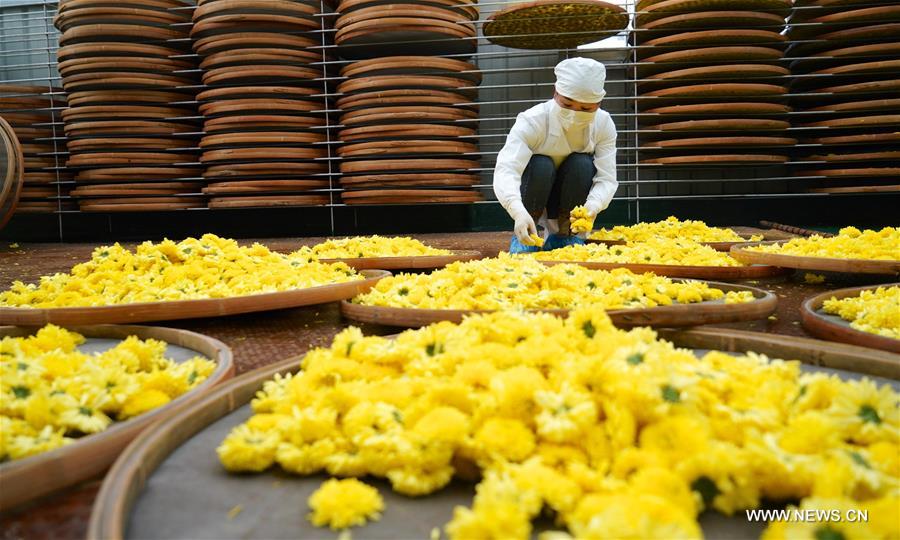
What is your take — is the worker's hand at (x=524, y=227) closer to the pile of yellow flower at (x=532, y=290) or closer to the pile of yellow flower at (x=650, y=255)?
the pile of yellow flower at (x=650, y=255)

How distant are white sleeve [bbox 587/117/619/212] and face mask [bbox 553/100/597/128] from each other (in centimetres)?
26

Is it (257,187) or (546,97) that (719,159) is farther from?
(257,187)

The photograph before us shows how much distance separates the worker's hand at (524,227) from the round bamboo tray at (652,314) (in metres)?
1.45

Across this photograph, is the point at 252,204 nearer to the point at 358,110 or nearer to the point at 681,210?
the point at 358,110

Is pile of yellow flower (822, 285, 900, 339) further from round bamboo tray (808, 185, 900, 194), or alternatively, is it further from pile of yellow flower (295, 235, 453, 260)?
round bamboo tray (808, 185, 900, 194)

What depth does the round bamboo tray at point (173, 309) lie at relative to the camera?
4.70 feet

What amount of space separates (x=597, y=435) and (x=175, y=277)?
56.1 inches

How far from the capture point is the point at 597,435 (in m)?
0.66

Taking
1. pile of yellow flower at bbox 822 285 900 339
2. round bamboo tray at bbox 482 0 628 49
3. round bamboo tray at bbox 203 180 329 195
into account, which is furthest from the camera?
round bamboo tray at bbox 203 180 329 195

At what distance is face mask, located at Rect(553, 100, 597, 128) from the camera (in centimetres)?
299

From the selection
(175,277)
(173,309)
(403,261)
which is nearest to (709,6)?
(403,261)

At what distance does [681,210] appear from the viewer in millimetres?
5223

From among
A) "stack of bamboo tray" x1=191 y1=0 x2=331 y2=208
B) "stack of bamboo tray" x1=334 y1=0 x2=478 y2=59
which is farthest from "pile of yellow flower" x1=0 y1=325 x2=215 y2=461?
"stack of bamboo tray" x1=334 y1=0 x2=478 y2=59

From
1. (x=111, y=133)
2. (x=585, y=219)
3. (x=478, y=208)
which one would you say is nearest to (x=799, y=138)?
(x=478, y=208)
